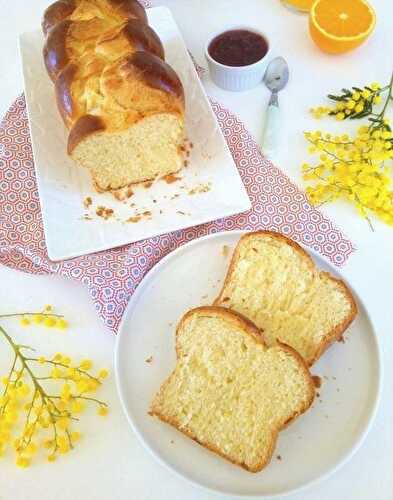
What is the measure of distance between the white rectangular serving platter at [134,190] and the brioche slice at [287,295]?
0.27 m

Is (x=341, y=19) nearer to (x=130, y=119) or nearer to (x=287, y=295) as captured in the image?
(x=130, y=119)

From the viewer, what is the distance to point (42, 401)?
1936mm

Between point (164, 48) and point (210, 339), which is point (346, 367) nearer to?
point (210, 339)

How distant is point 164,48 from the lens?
2.73m

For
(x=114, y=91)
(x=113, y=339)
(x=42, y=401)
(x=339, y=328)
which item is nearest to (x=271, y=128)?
(x=114, y=91)

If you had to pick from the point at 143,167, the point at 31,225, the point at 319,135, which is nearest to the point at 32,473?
the point at 31,225

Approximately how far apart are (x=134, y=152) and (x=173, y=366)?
3.01 feet

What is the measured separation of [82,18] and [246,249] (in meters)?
1.27

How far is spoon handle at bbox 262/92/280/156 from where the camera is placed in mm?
2488

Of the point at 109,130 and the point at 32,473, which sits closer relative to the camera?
the point at 32,473

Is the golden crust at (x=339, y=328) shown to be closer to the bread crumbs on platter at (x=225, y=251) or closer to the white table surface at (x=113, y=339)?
the white table surface at (x=113, y=339)

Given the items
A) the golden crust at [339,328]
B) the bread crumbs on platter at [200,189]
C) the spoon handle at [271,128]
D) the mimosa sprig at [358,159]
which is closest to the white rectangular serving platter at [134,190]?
the bread crumbs on platter at [200,189]

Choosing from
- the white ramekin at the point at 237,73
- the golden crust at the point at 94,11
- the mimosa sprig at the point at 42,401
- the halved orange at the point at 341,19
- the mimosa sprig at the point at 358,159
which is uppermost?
the golden crust at the point at 94,11

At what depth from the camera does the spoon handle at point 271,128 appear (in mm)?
2488
